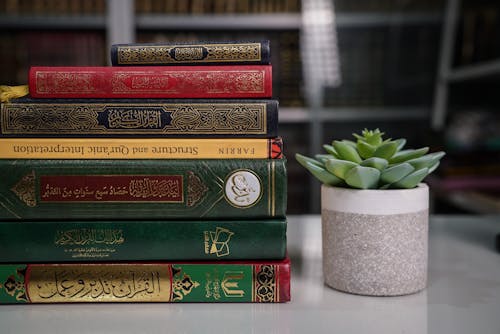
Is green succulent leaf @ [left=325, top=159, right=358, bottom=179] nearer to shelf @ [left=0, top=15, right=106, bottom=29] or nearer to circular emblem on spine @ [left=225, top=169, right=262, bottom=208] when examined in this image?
circular emblem on spine @ [left=225, top=169, right=262, bottom=208]

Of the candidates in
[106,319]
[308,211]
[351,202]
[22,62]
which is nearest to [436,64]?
[308,211]

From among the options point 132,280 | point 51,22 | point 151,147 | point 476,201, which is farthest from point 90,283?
point 51,22

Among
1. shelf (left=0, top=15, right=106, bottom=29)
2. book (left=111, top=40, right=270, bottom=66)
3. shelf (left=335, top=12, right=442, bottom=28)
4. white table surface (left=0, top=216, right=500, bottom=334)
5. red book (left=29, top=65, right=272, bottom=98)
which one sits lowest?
white table surface (left=0, top=216, right=500, bottom=334)

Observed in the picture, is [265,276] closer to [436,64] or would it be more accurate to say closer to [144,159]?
[144,159]

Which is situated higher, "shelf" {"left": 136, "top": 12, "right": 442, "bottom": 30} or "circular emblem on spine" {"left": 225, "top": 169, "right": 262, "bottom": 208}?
"shelf" {"left": 136, "top": 12, "right": 442, "bottom": 30}

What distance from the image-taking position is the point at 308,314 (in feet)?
1.49

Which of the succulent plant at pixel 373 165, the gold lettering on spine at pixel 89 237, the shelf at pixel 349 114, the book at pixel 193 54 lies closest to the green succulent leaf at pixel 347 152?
the succulent plant at pixel 373 165

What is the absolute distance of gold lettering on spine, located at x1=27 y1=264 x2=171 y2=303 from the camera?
479mm

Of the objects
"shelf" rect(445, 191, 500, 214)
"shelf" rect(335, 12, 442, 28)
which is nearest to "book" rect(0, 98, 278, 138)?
"shelf" rect(445, 191, 500, 214)

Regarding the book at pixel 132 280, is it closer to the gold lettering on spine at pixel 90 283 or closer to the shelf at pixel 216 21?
the gold lettering on spine at pixel 90 283

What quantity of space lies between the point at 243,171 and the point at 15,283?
0.80 ft

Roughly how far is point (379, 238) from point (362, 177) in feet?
0.21

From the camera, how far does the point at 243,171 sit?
1.55ft

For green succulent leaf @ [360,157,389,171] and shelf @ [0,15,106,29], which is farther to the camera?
shelf @ [0,15,106,29]
